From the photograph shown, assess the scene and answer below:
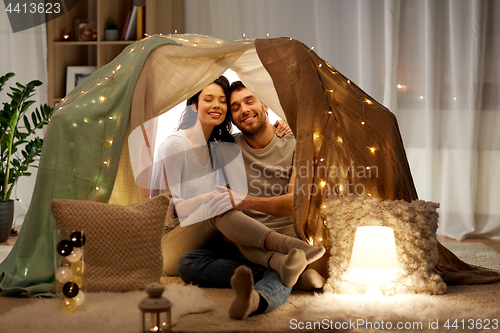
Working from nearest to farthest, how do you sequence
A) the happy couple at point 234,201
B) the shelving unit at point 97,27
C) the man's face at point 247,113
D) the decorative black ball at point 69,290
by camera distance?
1. the decorative black ball at point 69,290
2. the happy couple at point 234,201
3. the man's face at point 247,113
4. the shelving unit at point 97,27

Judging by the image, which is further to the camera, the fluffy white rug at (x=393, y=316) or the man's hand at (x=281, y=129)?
→ the man's hand at (x=281, y=129)

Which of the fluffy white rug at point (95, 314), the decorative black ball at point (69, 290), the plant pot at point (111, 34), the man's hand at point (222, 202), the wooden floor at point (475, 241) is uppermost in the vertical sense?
the plant pot at point (111, 34)

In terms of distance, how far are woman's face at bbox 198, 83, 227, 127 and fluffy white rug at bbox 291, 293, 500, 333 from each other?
0.97 meters

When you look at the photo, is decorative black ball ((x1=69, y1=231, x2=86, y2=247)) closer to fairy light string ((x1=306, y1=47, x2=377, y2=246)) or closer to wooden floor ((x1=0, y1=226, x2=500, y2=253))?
fairy light string ((x1=306, y1=47, x2=377, y2=246))

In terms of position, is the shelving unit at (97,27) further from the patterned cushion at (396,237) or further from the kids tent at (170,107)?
the patterned cushion at (396,237)

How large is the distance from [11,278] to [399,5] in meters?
2.89

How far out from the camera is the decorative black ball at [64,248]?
150cm

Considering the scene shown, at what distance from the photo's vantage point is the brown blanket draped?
192 cm

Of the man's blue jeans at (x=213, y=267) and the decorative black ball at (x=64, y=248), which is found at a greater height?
the decorative black ball at (x=64, y=248)

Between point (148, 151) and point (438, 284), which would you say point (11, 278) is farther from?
point (438, 284)

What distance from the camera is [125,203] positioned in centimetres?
199

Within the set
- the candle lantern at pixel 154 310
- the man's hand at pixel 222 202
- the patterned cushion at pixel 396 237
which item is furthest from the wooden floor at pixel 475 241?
the candle lantern at pixel 154 310

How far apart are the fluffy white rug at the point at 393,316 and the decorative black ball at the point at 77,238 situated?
722mm

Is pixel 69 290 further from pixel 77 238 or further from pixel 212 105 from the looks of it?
pixel 212 105
